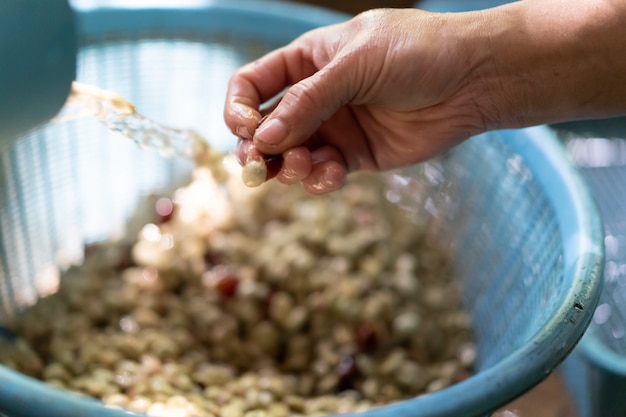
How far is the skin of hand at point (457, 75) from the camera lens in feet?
1.94

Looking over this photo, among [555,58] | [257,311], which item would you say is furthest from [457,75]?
[257,311]

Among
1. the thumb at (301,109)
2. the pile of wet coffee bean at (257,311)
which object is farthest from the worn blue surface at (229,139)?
the thumb at (301,109)

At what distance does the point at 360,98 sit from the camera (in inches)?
24.8

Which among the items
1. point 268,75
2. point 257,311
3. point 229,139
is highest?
point 268,75

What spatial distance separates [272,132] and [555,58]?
0.24 m

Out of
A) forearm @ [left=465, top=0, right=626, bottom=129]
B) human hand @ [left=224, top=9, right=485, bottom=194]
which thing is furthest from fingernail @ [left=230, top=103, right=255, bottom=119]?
forearm @ [left=465, top=0, right=626, bottom=129]

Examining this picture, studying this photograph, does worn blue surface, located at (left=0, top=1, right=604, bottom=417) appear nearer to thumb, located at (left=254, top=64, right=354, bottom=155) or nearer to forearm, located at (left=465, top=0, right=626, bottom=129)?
forearm, located at (left=465, top=0, right=626, bottom=129)

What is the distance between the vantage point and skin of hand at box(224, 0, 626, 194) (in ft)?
1.94

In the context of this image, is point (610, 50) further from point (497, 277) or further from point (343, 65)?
point (497, 277)

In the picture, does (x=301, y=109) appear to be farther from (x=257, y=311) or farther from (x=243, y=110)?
(x=257, y=311)

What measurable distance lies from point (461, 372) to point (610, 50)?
1.35 ft

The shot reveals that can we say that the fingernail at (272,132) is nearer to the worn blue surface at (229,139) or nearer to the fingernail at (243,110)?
the fingernail at (243,110)

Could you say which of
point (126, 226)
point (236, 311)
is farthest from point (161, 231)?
point (236, 311)

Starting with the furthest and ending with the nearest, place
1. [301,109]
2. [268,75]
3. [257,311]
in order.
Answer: [257,311]
[268,75]
[301,109]
